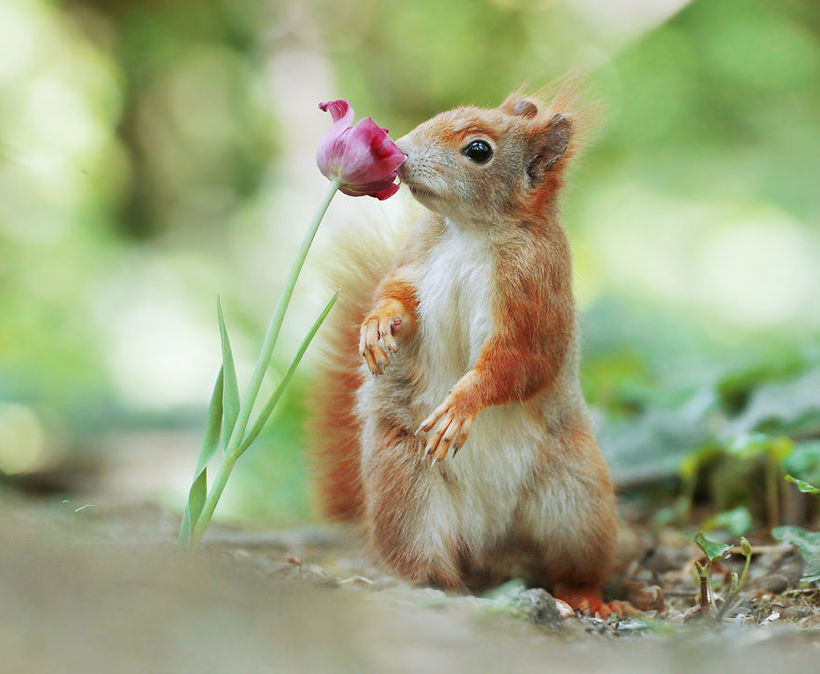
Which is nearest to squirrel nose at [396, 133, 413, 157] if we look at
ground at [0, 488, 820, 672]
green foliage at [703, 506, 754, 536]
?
ground at [0, 488, 820, 672]

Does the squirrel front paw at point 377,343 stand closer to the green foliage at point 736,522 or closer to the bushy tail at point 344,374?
the bushy tail at point 344,374

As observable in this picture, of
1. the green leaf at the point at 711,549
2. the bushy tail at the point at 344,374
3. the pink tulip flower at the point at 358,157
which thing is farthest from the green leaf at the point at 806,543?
the pink tulip flower at the point at 358,157

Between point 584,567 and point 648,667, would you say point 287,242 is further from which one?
point 648,667

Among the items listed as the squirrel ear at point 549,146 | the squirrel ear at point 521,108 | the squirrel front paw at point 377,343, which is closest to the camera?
the squirrel front paw at point 377,343

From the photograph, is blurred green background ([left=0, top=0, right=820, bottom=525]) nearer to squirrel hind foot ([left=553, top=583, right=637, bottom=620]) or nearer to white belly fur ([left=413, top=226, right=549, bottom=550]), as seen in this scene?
squirrel hind foot ([left=553, top=583, right=637, bottom=620])

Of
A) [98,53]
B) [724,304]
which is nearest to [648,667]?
[724,304]

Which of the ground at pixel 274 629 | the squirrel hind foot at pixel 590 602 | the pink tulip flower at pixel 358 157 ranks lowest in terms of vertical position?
the squirrel hind foot at pixel 590 602

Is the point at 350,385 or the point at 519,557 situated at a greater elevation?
the point at 350,385
